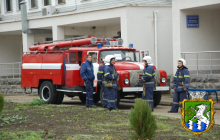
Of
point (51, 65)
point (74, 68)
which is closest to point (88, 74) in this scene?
point (74, 68)

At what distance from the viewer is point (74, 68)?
13.2 m

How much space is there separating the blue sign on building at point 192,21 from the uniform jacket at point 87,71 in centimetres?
552

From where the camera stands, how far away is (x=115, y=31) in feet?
70.0

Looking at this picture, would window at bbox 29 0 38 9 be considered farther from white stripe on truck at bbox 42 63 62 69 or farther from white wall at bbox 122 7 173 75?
white stripe on truck at bbox 42 63 62 69

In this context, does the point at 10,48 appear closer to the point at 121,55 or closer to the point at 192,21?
the point at 192,21

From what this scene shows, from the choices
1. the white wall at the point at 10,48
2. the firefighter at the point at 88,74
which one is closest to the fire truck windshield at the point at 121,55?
the firefighter at the point at 88,74

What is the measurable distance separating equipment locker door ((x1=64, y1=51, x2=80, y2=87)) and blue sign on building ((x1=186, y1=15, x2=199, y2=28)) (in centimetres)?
528

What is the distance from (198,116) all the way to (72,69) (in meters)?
7.68

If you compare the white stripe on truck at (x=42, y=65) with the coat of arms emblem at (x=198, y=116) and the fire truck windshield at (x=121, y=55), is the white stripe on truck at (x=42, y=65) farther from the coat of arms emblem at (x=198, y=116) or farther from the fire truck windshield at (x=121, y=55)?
the coat of arms emblem at (x=198, y=116)

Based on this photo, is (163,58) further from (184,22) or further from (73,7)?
(73,7)

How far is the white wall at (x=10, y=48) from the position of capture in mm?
26922

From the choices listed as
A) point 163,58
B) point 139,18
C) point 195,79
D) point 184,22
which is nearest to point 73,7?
point 139,18

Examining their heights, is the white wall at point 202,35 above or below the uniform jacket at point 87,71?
above

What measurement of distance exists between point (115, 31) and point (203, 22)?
261 inches
